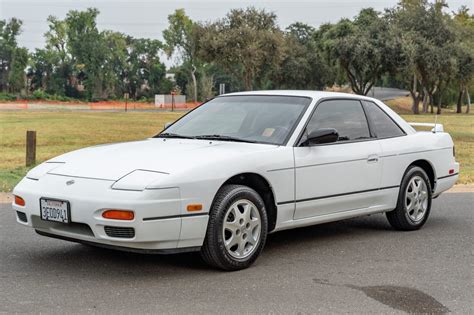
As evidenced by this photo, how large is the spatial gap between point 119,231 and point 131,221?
0.47 feet

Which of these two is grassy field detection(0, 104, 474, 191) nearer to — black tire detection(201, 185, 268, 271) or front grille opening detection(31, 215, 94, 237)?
front grille opening detection(31, 215, 94, 237)

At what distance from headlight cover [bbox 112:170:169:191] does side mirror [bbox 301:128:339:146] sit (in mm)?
1578

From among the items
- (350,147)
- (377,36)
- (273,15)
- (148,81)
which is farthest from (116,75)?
(350,147)

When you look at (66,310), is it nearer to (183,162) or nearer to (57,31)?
(183,162)

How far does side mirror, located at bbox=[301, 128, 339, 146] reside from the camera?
20.1ft

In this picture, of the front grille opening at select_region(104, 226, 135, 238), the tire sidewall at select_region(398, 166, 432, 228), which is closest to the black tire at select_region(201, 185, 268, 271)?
the front grille opening at select_region(104, 226, 135, 238)

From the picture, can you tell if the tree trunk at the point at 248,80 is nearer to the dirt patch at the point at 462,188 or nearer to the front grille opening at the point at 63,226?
the dirt patch at the point at 462,188

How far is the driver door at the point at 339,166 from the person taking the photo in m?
6.12

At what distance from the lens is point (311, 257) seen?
20.1 ft

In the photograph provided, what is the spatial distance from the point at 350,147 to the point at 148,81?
58449 millimetres

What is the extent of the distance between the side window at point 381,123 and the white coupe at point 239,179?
0.02 meters

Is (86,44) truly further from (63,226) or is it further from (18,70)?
(63,226)

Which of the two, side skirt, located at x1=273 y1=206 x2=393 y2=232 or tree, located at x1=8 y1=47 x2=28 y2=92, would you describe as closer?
side skirt, located at x1=273 y1=206 x2=393 y2=232

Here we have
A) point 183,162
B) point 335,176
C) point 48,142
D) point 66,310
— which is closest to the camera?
point 66,310
